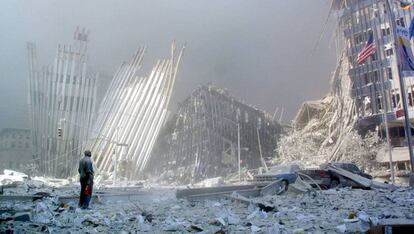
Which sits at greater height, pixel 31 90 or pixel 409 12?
pixel 409 12

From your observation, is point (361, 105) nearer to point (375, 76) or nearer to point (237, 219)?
point (375, 76)

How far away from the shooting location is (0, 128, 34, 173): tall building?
49.8 metres

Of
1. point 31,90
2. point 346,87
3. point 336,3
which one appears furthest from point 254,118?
point 31,90

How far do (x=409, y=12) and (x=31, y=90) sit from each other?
128ft

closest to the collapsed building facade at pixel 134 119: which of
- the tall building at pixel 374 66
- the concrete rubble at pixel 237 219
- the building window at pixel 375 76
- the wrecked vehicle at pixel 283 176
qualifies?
the tall building at pixel 374 66

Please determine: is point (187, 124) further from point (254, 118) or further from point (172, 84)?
point (254, 118)

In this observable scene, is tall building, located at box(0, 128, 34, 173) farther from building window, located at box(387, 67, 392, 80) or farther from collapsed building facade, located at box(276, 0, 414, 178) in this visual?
building window, located at box(387, 67, 392, 80)

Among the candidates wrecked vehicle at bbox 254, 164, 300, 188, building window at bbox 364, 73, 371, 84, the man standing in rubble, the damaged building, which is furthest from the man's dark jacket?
building window at bbox 364, 73, 371, 84

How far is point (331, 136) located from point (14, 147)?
40263 mm

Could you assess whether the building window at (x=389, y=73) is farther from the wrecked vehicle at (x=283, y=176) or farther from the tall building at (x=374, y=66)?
the wrecked vehicle at (x=283, y=176)

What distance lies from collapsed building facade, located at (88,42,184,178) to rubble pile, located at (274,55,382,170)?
13.6 m

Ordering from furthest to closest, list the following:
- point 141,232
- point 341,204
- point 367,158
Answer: point 367,158 < point 341,204 < point 141,232

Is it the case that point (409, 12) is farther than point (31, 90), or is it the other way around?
point (31, 90)

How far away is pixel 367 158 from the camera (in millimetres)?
34156
